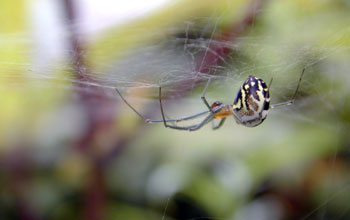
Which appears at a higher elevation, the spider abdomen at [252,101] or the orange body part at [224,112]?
the spider abdomen at [252,101]

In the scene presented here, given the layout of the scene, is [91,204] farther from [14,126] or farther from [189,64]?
[189,64]

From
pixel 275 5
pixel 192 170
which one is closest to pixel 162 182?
pixel 192 170

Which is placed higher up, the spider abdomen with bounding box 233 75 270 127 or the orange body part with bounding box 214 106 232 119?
the spider abdomen with bounding box 233 75 270 127

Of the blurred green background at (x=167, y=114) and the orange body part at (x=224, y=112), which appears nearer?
the blurred green background at (x=167, y=114)

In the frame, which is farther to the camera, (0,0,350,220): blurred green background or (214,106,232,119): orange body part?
(214,106,232,119): orange body part
